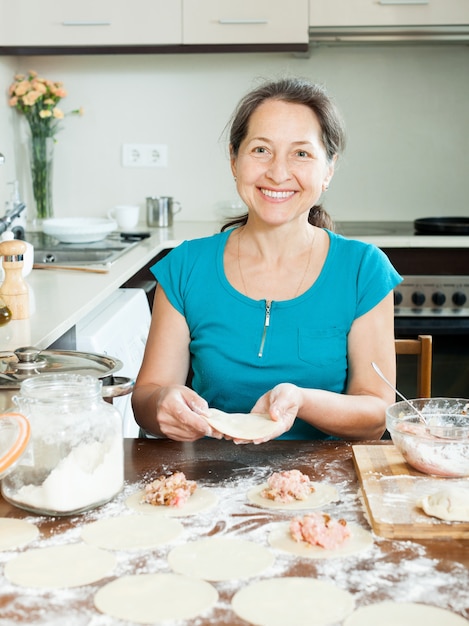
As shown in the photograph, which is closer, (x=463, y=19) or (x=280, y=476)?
(x=280, y=476)

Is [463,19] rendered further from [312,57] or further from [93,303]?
[93,303]

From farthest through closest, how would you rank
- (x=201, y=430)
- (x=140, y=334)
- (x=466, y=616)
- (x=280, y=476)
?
1. (x=140, y=334)
2. (x=201, y=430)
3. (x=280, y=476)
4. (x=466, y=616)

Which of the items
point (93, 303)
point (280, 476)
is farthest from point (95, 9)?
point (280, 476)

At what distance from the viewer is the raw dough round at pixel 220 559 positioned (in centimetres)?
89

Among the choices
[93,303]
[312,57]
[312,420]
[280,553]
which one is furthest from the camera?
[312,57]

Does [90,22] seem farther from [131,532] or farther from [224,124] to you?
[131,532]

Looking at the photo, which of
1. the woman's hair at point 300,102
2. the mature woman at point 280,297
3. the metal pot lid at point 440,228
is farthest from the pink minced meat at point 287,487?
the metal pot lid at point 440,228

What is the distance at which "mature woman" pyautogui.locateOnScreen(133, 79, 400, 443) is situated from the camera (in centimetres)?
159

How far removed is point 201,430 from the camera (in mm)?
1229

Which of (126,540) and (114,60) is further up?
(114,60)

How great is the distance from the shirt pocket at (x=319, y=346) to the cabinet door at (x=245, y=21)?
1771 millimetres

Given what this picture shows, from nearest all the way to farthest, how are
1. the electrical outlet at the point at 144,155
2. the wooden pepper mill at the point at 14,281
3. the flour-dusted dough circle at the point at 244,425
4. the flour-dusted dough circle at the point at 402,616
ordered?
the flour-dusted dough circle at the point at 402,616 < the flour-dusted dough circle at the point at 244,425 < the wooden pepper mill at the point at 14,281 < the electrical outlet at the point at 144,155

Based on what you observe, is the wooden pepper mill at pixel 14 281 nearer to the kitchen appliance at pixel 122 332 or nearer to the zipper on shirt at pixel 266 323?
the kitchen appliance at pixel 122 332

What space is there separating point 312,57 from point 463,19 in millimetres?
627
